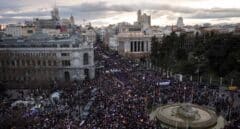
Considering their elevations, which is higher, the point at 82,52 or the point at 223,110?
the point at 82,52

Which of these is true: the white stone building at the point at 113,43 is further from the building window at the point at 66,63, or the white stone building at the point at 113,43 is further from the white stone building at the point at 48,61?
the building window at the point at 66,63

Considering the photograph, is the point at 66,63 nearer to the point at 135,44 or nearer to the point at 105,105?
the point at 105,105

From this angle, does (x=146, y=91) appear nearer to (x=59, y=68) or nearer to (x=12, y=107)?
(x=12, y=107)

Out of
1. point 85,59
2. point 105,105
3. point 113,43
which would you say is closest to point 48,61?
point 85,59

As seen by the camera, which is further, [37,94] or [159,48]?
[159,48]

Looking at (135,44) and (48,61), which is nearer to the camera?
(48,61)

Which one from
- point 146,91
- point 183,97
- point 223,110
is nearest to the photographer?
point 223,110

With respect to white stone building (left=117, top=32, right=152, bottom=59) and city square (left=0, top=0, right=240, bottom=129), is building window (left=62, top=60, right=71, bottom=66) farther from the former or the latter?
white stone building (left=117, top=32, right=152, bottom=59)

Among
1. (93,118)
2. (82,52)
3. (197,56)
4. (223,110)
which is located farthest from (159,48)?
(93,118)
